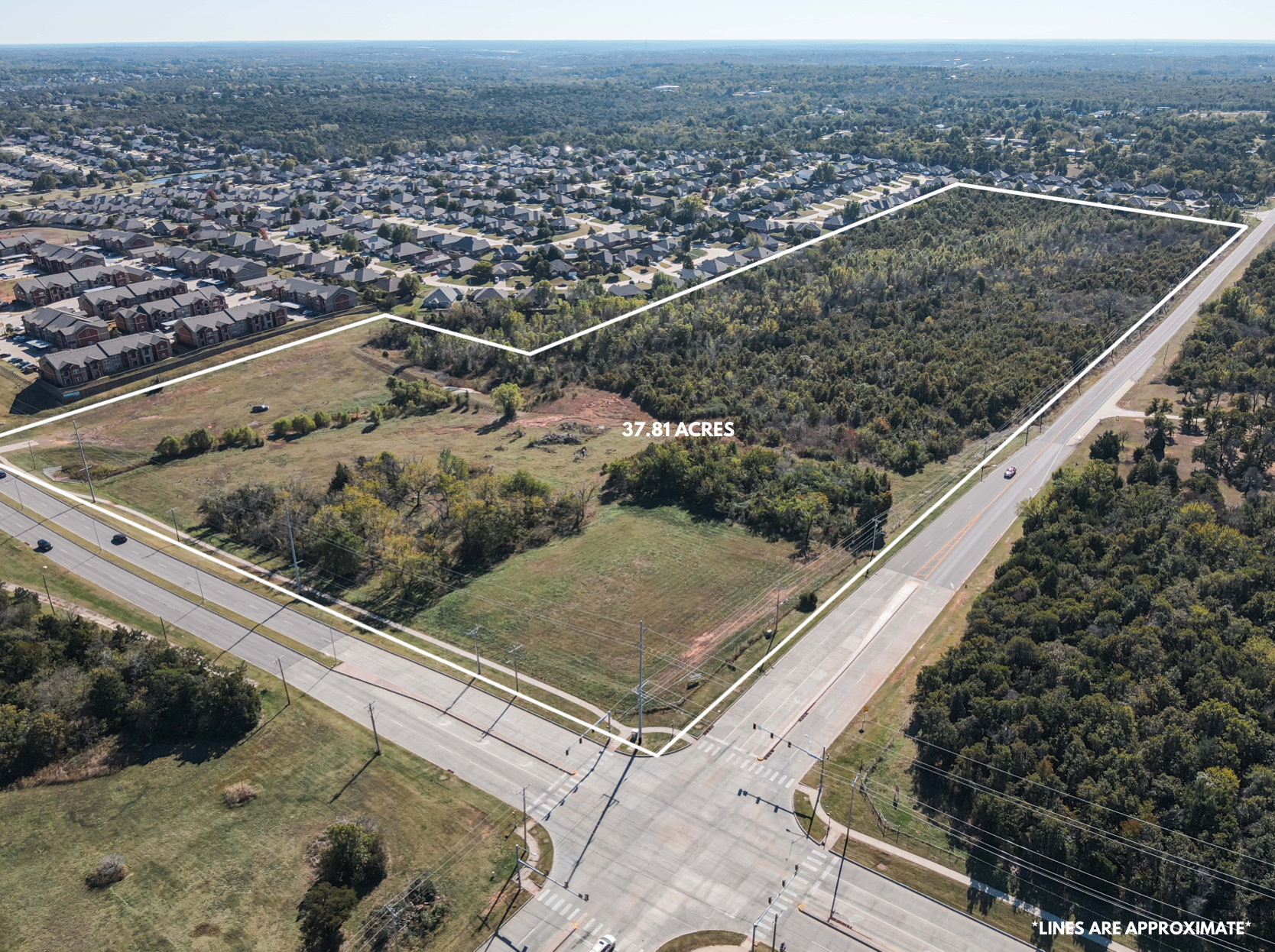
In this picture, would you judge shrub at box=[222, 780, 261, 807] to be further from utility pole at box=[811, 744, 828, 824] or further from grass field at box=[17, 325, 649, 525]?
grass field at box=[17, 325, 649, 525]

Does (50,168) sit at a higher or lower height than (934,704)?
higher

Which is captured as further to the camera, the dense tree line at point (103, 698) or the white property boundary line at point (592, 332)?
the white property boundary line at point (592, 332)

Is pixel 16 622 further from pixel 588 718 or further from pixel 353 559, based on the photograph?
pixel 588 718

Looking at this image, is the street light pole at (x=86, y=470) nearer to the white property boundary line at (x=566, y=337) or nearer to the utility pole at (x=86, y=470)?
the utility pole at (x=86, y=470)

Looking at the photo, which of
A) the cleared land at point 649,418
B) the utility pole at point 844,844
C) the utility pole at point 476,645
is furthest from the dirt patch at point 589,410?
the utility pole at point 844,844

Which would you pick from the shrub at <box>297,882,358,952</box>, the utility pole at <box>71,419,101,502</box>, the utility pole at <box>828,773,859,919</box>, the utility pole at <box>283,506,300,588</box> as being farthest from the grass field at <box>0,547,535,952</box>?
the utility pole at <box>71,419,101,502</box>

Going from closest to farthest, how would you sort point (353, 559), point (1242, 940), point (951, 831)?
point (1242, 940) → point (951, 831) → point (353, 559)

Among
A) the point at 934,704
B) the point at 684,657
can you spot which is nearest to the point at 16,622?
the point at 684,657

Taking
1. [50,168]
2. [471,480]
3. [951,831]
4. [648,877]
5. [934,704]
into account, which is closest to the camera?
[648,877]
